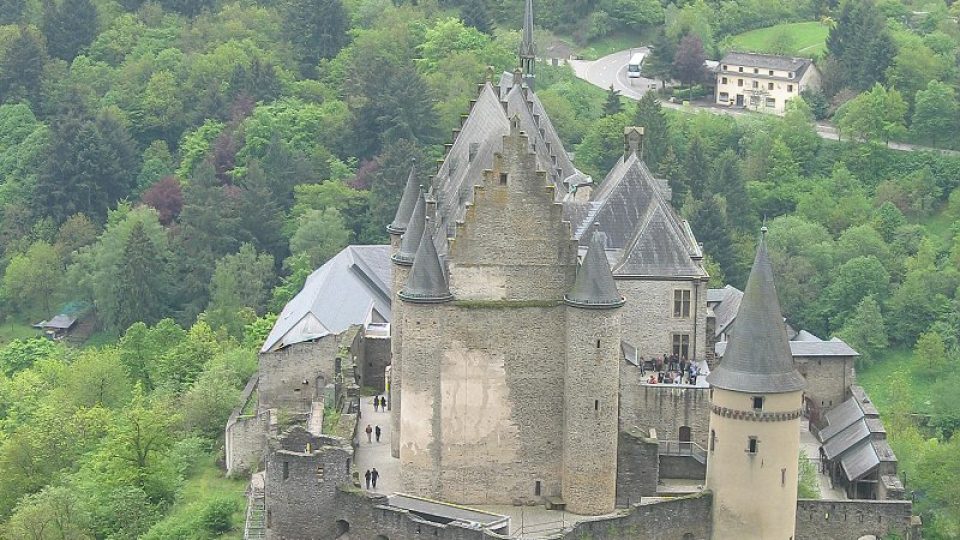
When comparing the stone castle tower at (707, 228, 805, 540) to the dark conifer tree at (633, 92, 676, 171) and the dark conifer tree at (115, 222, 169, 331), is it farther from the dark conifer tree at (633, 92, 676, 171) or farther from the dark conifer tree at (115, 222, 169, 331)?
the dark conifer tree at (115, 222, 169, 331)

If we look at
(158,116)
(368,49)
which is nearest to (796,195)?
(368,49)

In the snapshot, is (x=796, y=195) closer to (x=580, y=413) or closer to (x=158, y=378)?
(x=158, y=378)

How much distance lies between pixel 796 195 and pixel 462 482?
198 ft

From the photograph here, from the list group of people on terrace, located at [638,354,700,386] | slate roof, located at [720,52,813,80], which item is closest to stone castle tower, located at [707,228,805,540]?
group of people on terrace, located at [638,354,700,386]

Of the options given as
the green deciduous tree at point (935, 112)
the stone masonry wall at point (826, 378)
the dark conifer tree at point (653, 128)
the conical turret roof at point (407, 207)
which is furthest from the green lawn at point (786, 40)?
the conical turret roof at point (407, 207)

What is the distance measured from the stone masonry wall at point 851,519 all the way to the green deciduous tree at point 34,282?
218 feet

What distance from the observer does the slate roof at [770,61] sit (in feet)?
445

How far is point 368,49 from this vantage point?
456 feet

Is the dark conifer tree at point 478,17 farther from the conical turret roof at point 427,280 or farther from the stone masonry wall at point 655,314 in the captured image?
the conical turret roof at point 427,280

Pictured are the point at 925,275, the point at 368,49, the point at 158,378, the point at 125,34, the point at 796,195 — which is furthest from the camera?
the point at 125,34

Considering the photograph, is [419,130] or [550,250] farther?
[419,130]

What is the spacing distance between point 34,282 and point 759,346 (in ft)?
224

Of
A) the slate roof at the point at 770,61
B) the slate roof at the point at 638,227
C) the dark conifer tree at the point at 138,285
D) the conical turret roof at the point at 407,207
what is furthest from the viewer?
the slate roof at the point at 770,61

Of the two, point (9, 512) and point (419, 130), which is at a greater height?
point (419, 130)
